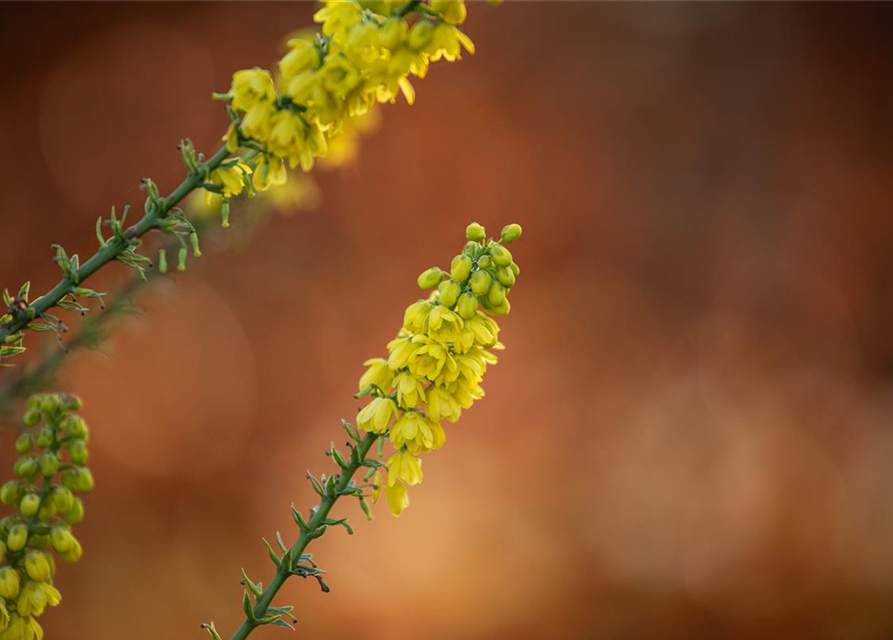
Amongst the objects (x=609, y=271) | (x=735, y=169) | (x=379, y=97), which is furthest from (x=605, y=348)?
(x=379, y=97)

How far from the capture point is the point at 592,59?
1808 millimetres

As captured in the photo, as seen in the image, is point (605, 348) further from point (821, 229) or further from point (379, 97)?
point (379, 97)

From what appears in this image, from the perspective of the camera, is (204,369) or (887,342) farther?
(887,342)

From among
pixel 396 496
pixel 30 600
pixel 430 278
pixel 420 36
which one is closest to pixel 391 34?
pixel 420 36

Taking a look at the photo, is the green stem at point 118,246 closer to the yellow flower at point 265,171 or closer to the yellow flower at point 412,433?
the yellow flower at point 265,171

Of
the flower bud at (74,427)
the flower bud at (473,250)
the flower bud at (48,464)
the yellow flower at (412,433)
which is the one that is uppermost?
the flower bud at (473,250)

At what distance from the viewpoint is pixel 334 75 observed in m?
0.33

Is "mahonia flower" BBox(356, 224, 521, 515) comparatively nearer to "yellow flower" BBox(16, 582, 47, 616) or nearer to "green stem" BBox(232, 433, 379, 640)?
"green stem" BBox(232, 433, 379, 640)

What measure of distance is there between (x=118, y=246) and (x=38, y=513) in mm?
150

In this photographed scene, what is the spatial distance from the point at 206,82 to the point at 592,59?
927 millimetres

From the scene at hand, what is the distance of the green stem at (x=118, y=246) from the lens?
34 cm

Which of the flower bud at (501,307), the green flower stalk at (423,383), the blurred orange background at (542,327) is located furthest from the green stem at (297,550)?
the blurred orange background at (542,327)

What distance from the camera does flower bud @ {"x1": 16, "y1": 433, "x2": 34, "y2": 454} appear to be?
0.38m

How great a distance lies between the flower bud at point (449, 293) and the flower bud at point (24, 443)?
0.23 metres
